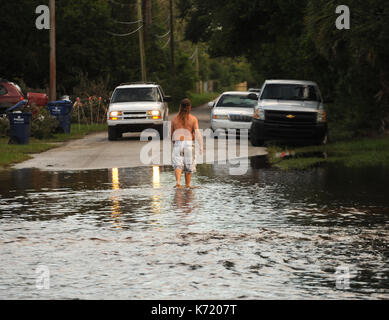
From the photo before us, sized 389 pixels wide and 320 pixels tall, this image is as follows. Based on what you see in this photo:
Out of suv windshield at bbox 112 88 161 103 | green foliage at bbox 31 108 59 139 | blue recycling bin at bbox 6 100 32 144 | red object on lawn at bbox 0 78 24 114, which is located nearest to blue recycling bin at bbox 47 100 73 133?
green foliage at bbox 31 108 59 139

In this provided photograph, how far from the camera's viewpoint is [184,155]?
51.5ft

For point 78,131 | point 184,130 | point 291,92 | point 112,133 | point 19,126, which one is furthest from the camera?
point 78,131

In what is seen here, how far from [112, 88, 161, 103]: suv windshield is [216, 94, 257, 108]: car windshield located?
2.22 metres

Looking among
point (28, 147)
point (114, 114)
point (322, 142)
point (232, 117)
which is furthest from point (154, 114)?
point (322, 142)

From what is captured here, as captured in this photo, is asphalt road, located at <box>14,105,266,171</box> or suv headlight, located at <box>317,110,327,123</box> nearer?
A: asphalt road, located at <box>14,105,266,171</box>

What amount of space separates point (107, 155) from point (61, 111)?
9.59 metres

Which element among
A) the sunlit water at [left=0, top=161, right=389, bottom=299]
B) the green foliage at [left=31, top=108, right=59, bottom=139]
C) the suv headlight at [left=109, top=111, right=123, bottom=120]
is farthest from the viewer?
the green foliage at [left=31, top=108, right=59, bottom=139]

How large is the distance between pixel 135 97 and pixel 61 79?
22.6 m

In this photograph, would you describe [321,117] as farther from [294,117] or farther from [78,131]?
[78,131]

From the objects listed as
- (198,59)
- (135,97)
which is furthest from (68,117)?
(198,59)

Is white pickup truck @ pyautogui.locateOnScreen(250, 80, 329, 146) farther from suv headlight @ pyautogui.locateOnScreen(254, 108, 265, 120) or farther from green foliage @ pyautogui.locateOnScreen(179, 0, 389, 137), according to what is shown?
green foliage @ pyautogui.locateOnScreen(179, 0, 389, 137)

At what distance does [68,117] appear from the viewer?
109ft

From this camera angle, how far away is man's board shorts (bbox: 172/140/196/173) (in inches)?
613
